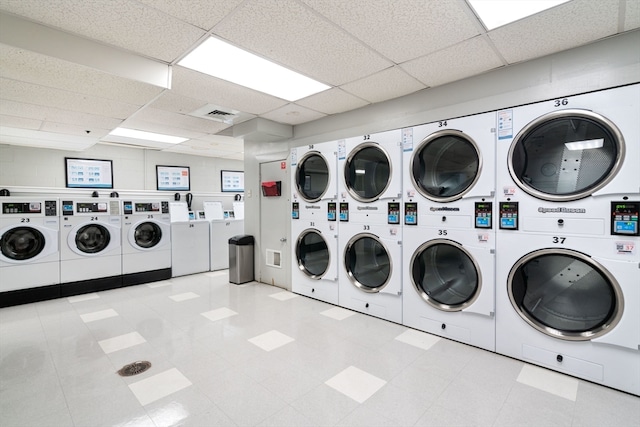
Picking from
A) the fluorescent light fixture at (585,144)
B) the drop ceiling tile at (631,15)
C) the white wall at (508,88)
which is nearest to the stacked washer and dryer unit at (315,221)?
the white wall at (508,88)

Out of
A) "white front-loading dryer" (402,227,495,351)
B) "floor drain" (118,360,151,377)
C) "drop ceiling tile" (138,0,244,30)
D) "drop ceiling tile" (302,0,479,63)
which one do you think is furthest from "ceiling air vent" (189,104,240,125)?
"floor drain" (118,360,151,377)

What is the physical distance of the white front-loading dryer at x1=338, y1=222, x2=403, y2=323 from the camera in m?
3.27

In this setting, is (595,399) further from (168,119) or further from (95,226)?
(95,226)

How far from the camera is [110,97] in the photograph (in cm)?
289

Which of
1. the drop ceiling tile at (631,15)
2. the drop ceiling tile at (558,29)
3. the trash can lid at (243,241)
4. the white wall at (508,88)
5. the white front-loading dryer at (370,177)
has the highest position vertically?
the drop ceiling tile at (558,29)

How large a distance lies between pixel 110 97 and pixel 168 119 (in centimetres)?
132

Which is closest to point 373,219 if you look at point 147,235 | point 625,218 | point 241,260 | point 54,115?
point 625,218

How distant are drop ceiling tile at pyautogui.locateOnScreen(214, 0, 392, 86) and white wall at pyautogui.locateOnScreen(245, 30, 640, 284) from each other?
29.4 inches

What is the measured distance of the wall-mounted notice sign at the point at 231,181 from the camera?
25.9 ft

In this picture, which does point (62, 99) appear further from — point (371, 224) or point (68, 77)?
point (371, 224)

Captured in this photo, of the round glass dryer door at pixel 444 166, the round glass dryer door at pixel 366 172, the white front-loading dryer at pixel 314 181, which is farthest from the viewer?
the white front-loading dryer at pixel 314 181

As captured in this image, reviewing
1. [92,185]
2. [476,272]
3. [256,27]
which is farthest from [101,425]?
[92,185]

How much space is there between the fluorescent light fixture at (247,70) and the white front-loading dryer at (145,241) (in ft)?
11.0

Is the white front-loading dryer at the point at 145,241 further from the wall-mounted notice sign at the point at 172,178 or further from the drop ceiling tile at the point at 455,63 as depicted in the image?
the drop ceiling tile at the point at 455,63
